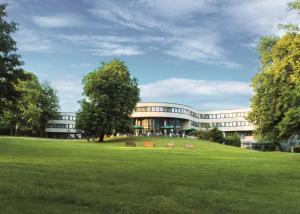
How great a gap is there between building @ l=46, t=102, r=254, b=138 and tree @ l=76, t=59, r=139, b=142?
3389 cm

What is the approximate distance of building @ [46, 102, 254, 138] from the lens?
138 m

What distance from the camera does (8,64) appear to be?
38406mm

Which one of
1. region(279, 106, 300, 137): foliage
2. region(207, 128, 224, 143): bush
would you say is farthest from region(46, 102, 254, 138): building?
region(279, 106, 300, 137): foliage

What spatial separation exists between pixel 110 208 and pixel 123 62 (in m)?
83.0

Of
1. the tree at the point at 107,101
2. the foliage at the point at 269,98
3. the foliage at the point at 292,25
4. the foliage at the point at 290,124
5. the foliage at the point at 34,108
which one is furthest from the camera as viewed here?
the foliage at the point at 34,108

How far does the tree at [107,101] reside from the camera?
271 ft

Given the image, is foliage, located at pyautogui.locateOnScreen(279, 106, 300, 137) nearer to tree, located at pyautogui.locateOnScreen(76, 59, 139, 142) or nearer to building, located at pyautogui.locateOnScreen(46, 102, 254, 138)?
tree, located at pyautogui.locateOnScreen(76, 59, 139, 142)

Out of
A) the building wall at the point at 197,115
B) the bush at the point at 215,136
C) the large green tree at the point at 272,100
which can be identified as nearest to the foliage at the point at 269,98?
the large green tree at the point at 272,100

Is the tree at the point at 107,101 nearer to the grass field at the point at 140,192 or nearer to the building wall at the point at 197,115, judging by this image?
the building wall at the point at 197,115

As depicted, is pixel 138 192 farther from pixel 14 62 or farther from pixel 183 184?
pixel 14 62

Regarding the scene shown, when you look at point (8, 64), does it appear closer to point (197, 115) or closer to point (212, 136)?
point (212, 136)

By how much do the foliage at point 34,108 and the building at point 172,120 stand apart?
11.0 m

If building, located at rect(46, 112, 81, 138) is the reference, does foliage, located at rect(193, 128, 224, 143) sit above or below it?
below

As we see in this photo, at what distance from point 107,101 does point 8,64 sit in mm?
46410
